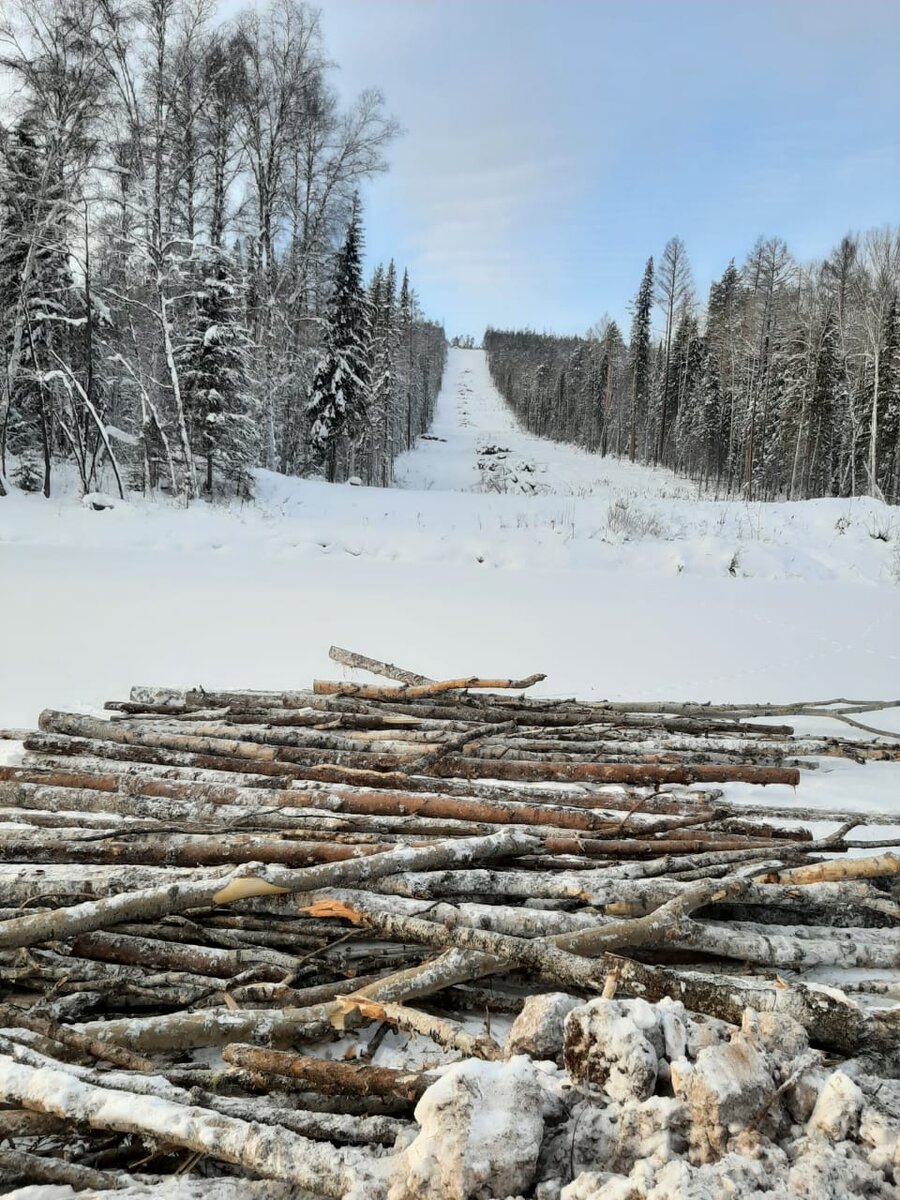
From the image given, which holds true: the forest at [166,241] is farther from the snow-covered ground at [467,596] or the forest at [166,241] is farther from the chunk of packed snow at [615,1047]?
the chunk of packed snow at [615,1047]

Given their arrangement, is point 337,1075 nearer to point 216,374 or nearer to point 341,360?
point 216,374

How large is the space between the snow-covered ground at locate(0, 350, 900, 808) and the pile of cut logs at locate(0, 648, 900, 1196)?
58.2 inches

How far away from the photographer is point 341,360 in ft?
94.2

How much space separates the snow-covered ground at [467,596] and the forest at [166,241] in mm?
3615

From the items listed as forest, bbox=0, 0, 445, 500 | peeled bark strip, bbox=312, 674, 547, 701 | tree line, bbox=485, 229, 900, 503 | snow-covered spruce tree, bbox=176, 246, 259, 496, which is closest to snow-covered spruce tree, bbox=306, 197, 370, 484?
forest, bbox=0, 0, 445, 500

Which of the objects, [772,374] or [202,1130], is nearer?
[202,1130]

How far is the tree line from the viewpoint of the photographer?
3375 cm

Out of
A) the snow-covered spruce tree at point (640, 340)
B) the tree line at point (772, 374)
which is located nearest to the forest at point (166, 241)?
the tree line at point (772, 374)

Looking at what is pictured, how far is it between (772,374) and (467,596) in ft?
125

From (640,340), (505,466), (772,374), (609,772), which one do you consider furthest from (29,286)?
(640,340)

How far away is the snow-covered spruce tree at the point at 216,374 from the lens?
20047mm

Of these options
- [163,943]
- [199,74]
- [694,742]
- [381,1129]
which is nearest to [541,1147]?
[381,1129]

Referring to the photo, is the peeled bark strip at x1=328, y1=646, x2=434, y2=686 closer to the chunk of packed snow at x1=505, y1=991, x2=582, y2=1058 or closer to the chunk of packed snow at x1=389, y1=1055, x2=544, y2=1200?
the chunk of packed snow at x1=505, y1=991, x2=582, y2=1058

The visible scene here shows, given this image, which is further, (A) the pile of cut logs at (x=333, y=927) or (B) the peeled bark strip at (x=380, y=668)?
(B) the peeled bark strip at (x=380, y=668)
